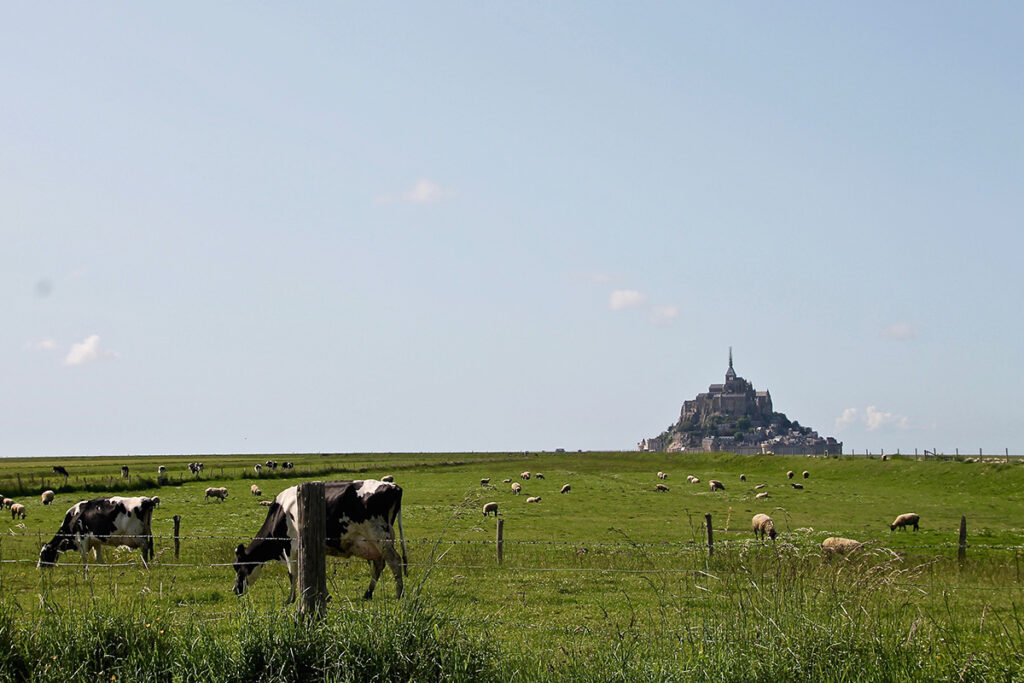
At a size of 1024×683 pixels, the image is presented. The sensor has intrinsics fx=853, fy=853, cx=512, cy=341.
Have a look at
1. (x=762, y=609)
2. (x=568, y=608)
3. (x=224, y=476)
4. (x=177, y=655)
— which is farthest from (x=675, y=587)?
(x=224, y=476)

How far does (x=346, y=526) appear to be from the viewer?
55.7 feet

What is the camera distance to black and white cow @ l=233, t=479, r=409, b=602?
1616 centimetres

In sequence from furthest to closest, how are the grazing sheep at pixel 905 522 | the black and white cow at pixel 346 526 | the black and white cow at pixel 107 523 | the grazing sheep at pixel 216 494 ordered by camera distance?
the grazing sheep at pixel 216 494
the grazing sheep at pixel 905 522
the black and white cow at pixel 107 523
the black and white cow at pixel 346 526

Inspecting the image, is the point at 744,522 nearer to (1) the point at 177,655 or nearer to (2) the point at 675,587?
(2) the point at 675,587

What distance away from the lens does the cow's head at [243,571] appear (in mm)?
15672

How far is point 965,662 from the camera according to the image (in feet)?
22.7

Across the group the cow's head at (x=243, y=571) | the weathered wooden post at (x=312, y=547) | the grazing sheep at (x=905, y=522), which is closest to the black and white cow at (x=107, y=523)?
the cow's head at (x=243, y=571)

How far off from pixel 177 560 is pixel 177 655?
15.3 metres

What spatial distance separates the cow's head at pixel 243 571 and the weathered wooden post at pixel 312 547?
8.37 metres

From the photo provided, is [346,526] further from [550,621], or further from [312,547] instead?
[312,547]

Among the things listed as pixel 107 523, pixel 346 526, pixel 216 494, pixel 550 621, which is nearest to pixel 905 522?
pixel 346 526

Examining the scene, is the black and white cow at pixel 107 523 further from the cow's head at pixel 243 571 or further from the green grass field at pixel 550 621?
the cow's head at pixel 243 571

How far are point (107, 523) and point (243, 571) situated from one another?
380 inches

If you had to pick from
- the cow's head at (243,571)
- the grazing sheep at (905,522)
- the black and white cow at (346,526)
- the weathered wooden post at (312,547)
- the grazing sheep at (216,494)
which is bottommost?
the grazing sheep at (905,522)
